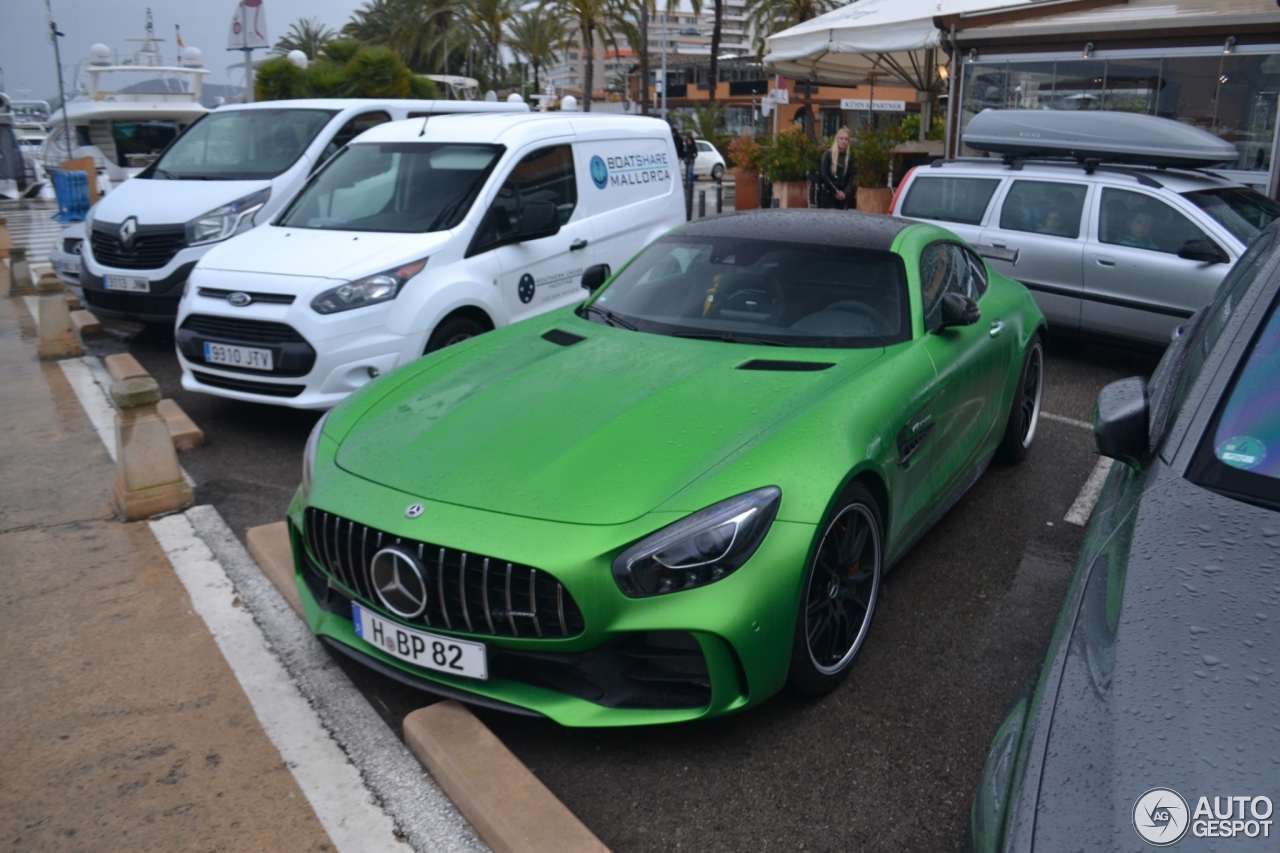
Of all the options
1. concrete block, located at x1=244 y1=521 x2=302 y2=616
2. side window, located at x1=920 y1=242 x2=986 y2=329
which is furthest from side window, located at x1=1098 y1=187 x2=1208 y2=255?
concrete block, located at x1=244 y1=521 x2=302 y2=616

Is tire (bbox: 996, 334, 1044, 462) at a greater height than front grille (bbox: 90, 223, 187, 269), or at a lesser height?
lesser

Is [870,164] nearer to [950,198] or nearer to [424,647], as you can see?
[950,198]

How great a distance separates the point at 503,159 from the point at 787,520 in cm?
447

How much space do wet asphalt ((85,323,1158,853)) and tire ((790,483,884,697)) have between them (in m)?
0.14

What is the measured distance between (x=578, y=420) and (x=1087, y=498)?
2991 millimetres

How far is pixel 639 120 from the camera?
829 cm

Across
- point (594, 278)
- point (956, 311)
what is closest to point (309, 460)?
point (594, 278)

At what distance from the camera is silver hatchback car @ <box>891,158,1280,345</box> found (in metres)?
7.25

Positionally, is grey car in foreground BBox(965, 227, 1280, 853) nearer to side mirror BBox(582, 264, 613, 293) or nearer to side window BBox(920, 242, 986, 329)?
side window BBox(920, 242, 986, 329)

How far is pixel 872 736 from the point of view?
124 inches

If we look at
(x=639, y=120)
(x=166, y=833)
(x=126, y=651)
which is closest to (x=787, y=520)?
(x=166, y=833)

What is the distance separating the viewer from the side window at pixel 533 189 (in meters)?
6.58

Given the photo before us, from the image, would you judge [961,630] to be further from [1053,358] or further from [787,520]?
[1053,358]

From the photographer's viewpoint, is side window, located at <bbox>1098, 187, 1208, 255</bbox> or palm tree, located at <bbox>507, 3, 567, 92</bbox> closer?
side window, located at <bbox>1098, 187, 1208, 255</bbox>
